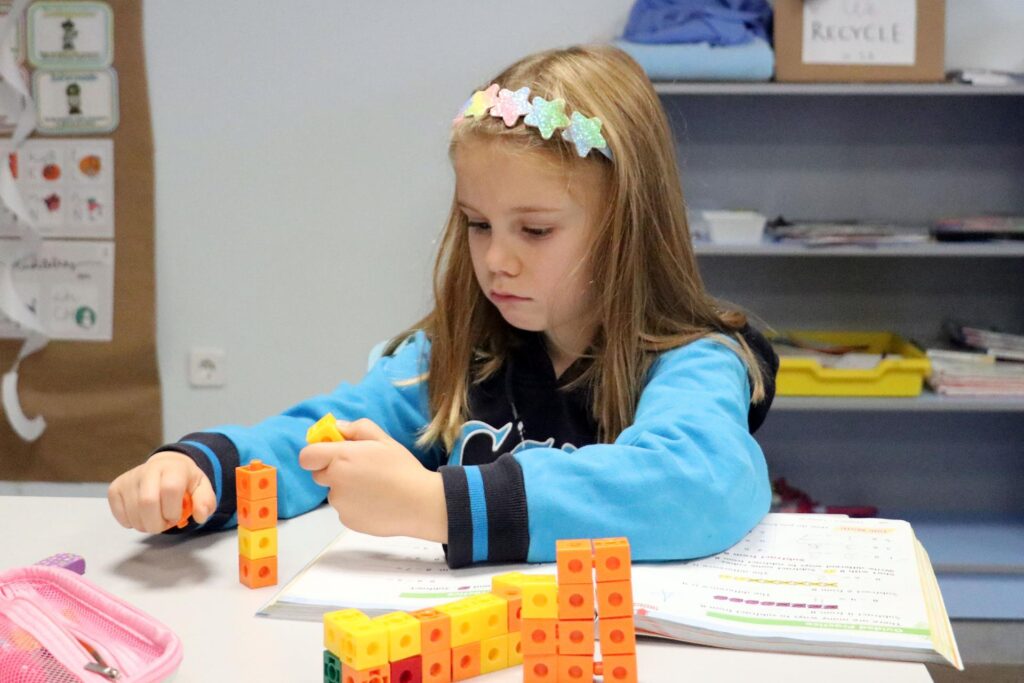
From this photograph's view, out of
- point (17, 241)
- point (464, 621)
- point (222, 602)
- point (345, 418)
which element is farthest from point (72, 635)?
point (17, 241)

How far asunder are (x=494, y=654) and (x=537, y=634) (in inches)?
2.1

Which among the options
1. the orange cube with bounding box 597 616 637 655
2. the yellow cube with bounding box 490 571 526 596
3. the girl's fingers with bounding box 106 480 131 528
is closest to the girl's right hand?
the girl's fingers with bounding box 106 480 131 528

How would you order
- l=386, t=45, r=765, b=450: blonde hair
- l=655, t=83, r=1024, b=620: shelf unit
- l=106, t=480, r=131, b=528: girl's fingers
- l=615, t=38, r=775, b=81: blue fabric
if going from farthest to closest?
l=655, t=83, r=1024, b=620: shelf unit → l=615, t=38, r=775, b=81: blue fabric → l=386, t=45, r=765, b=450: blonde hair → l=106, t=480, r=131, b=528: girl's fingers

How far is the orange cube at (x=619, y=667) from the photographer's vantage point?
0.67 metres

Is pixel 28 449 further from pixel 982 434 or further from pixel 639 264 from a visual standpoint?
pixel 982 434

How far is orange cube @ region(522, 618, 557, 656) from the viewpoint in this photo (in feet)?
2.24

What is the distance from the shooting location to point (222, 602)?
860 millimetres

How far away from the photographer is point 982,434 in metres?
2.90

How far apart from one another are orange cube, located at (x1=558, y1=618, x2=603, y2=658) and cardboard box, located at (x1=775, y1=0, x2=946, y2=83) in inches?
81.1

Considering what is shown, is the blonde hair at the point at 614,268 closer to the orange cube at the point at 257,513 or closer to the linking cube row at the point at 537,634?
the orange cube at the point at 257,513

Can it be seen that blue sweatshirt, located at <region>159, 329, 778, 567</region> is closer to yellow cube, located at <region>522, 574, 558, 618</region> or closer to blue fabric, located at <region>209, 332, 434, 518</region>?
blue fabric, located at <region>209, 332, 434, 518</region>

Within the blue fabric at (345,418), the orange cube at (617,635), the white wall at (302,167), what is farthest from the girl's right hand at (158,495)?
the white wall at (302,167)

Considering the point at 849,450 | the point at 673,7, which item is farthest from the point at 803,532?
the point at 849,450

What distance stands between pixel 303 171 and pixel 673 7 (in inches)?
40.3
